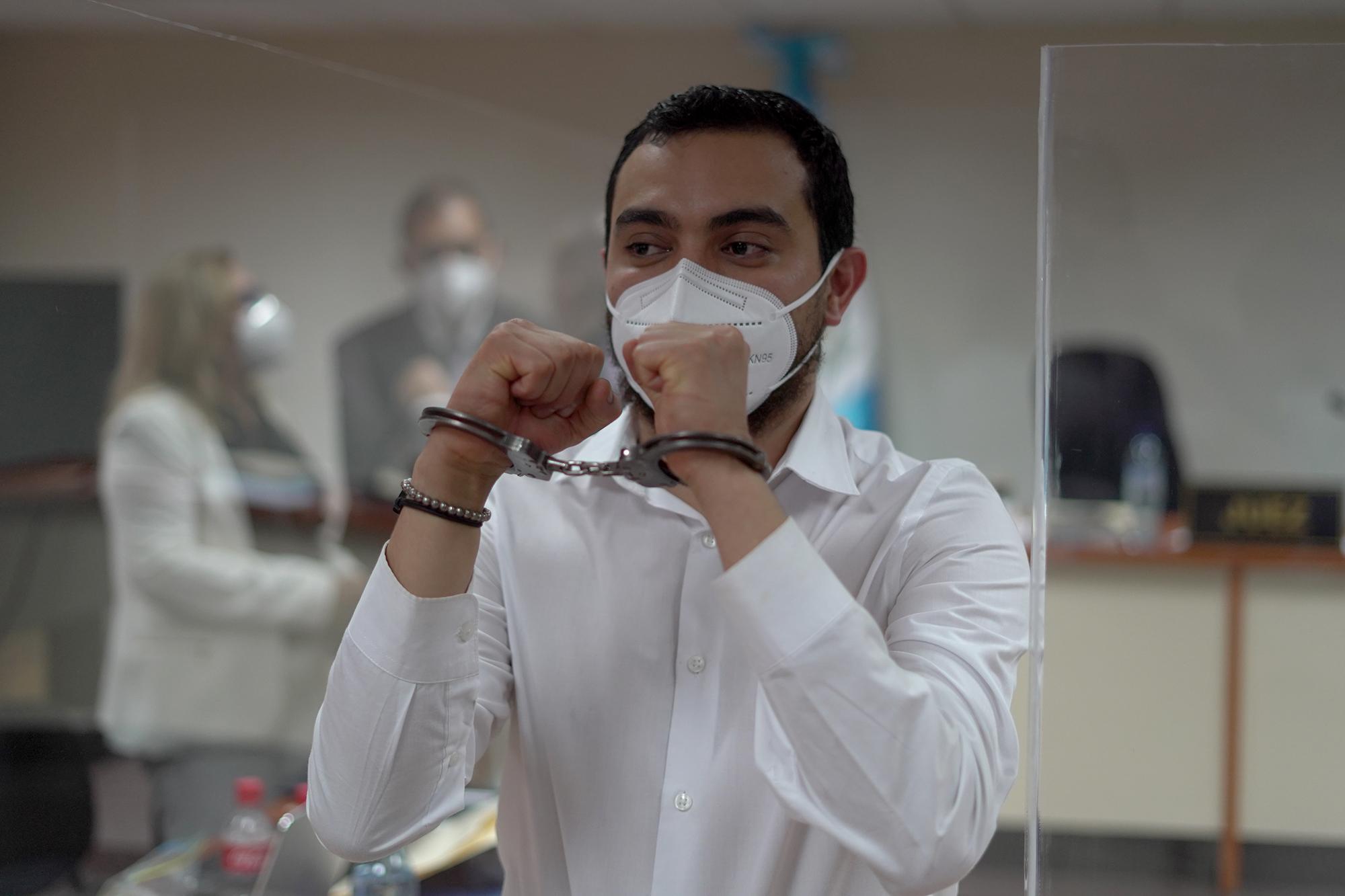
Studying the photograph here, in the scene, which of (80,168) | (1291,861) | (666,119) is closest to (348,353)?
(80,168)

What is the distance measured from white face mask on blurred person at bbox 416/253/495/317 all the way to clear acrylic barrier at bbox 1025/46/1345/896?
84.8 inches

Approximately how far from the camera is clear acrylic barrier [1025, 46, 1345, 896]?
3.67ft

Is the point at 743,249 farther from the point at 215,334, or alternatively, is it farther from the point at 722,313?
the point at 215,334

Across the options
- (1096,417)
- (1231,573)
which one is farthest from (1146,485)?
(1096,417)

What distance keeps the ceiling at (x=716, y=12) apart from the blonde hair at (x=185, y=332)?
252 cm

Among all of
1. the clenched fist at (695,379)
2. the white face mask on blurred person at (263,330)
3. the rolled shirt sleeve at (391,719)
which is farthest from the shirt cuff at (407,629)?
the white face mask on blurred person at (263,330)

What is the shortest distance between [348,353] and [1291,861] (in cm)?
307

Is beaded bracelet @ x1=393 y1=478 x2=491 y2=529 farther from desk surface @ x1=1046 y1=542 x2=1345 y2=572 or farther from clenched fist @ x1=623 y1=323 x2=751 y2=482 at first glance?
desk surface @ x1=1046 y1=542 x2=1345 y2=572

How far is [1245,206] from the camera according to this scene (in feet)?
4.25

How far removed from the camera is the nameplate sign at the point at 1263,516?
2.57 meters

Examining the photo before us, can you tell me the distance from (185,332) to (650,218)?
6.02ft

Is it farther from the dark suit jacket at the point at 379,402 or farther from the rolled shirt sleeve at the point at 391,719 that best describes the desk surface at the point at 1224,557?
the dark suit jacket at the point at 379,402

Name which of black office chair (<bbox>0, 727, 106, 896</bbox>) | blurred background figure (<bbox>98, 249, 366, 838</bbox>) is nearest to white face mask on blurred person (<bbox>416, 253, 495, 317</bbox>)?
blurred background figure (<bbox>98, 249, 366, 838</bbox>)

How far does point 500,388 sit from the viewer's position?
40.9 inches
